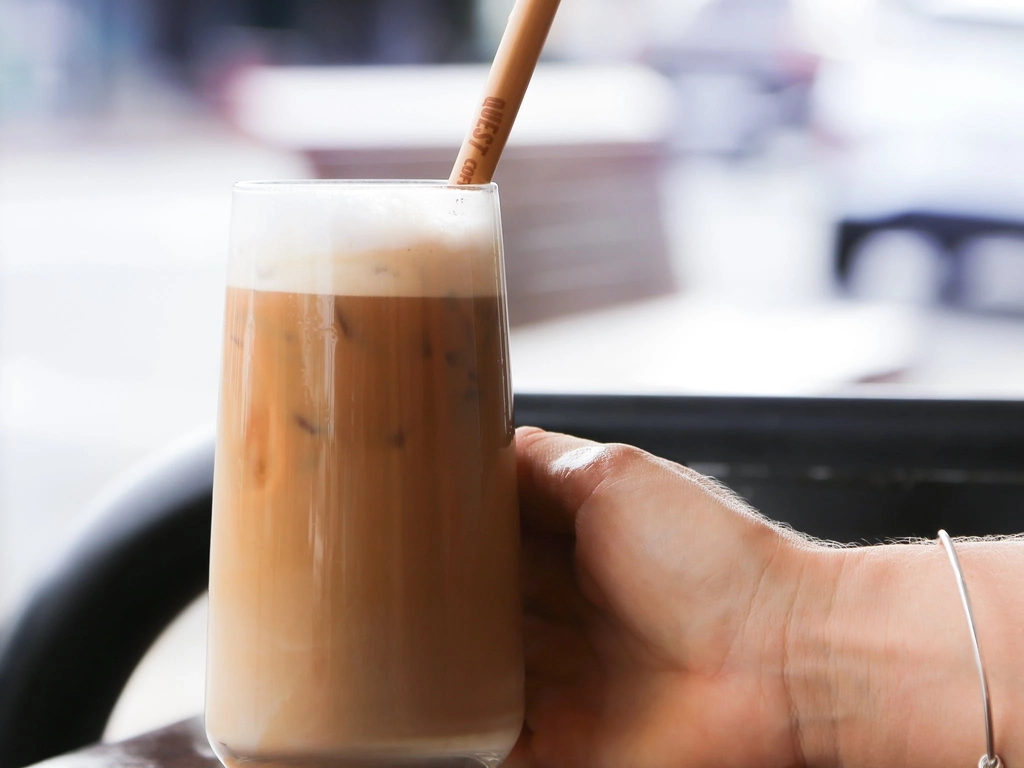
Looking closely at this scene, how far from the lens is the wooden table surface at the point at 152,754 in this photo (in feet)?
2.35

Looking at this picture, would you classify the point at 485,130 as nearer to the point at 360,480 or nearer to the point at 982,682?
the point at 360,480

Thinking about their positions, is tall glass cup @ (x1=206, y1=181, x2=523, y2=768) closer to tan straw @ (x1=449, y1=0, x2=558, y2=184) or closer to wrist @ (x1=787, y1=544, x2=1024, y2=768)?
tan straw @ (x1=449, y1=0, x2=558, y2=184)

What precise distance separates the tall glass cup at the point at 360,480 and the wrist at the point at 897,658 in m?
0.20

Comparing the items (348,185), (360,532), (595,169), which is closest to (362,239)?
(348,185)

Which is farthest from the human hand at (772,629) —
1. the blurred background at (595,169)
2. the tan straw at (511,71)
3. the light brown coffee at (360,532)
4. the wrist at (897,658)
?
the blurred background at (595,169)

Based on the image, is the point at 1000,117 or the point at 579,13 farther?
the point at 579,13

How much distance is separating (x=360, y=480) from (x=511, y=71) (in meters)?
0.23

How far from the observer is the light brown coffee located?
0.62 metres

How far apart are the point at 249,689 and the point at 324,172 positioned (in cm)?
403

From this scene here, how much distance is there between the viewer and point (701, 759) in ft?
2.42

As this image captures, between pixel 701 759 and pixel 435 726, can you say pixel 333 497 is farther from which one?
pixel 701 759

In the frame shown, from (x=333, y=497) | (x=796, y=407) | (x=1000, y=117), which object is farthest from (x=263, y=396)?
(x=1000, y=117)

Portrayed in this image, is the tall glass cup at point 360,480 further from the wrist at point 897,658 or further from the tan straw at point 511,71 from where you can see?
the wrist at point 897,658

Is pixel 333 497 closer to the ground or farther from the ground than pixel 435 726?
farther from the ground
